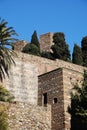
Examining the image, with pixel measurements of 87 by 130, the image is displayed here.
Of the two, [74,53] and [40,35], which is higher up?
[40,35]

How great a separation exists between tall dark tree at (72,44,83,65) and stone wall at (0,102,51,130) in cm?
1966

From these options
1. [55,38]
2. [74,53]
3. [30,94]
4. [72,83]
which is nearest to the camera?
[72,83]

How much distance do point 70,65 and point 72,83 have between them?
11.5 m

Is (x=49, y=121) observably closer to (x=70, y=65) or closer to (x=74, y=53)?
(x=70, y=65)

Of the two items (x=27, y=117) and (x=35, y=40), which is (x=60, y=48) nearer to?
(x=35, y=40)

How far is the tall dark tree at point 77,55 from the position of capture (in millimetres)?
53094

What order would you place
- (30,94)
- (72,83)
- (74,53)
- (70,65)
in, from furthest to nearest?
(74,53)
(70,65)
(30,94)
(72,83)

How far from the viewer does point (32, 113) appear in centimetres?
3284

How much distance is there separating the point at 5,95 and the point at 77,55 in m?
19.7

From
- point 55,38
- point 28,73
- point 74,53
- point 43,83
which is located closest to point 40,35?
point 55,38

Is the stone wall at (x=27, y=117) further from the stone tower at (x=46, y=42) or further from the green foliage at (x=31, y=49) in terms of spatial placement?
the stone tower at (x=46, y=42)

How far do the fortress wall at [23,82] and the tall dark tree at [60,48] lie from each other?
1370 centimetres

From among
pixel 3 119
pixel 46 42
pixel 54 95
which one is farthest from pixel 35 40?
pixel 3 119

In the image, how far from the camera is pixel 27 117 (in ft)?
107
